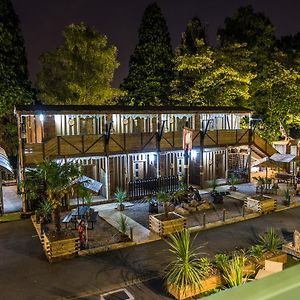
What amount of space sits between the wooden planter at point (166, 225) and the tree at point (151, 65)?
2376 centimetres

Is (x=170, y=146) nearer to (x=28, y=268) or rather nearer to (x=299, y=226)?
(x=299, y=226)

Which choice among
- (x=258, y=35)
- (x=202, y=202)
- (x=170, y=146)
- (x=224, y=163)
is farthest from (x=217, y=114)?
(x=258, y=35)

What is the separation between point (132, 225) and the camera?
16.2 metres

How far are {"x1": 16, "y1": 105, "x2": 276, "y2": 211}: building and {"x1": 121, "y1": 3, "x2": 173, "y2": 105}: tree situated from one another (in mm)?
11774

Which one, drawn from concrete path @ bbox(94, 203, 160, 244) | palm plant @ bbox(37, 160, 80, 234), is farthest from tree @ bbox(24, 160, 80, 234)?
concrete path @ bbox(94, 203, 160, 244)

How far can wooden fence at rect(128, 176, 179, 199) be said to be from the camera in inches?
850

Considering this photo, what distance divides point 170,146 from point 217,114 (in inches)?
225

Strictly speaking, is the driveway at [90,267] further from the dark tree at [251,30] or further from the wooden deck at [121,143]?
the dark tree at [251,30]

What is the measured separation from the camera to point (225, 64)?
3119cm

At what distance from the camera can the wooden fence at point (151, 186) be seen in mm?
21594

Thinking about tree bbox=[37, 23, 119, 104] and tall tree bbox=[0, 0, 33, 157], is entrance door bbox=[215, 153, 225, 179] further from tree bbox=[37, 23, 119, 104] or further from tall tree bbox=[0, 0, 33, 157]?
tall tree bbox=[0, 0, 33, 157]

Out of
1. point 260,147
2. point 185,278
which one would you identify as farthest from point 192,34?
point 185,278

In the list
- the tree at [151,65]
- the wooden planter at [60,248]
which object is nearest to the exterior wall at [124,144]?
the wooden planter at [60,248]

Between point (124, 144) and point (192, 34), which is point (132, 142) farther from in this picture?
point (192, 34)
